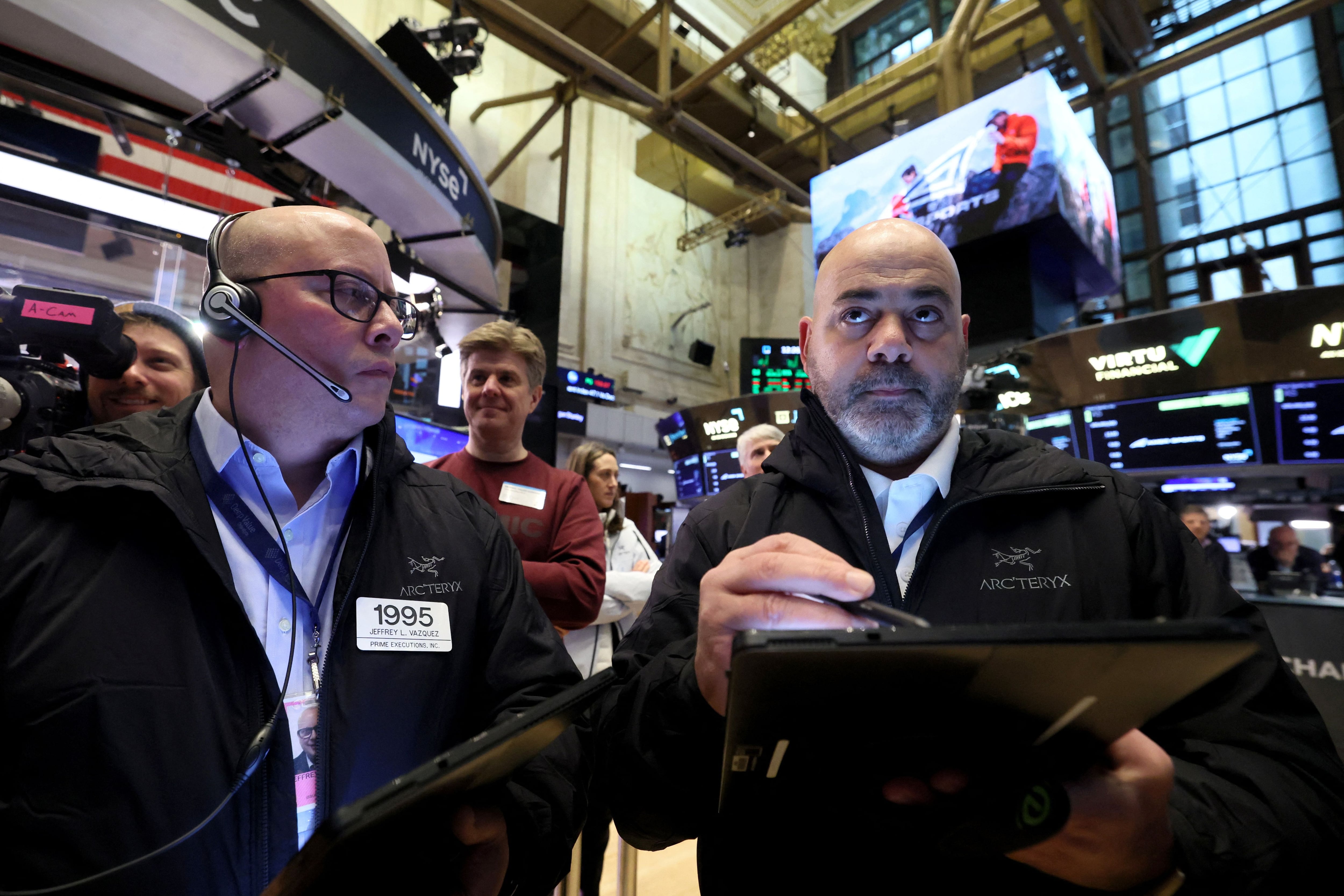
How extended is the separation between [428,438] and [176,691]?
4.46 metres

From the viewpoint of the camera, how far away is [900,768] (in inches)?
27.8

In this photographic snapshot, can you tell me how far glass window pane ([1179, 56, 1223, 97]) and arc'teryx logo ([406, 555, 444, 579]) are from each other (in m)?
13.1

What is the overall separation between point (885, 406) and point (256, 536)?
116cm

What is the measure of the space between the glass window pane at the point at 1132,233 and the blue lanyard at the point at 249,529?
1221 cm

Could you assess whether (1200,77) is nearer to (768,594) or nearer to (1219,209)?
(1219,209)

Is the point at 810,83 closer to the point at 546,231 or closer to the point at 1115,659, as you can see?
the point at 546,231

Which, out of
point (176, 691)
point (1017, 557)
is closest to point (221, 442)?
point (176, 691)

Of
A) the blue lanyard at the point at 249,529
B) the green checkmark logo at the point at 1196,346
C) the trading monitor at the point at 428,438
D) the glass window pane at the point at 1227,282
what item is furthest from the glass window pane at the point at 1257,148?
the blue lanyard at the point at 249,529

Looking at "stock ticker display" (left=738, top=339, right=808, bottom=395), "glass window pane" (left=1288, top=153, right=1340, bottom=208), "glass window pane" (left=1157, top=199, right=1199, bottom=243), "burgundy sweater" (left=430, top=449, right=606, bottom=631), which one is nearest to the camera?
"burgundy sweater" (left=430, top=449, right=606, bottom=631)

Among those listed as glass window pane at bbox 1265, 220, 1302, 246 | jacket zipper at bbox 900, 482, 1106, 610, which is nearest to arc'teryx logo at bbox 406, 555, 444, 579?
jacket zipper at bbox 900, 482, 1106, 610

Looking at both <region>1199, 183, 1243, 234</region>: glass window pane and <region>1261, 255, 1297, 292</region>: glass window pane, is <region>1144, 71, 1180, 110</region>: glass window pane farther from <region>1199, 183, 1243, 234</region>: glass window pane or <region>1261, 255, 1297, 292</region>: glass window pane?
<region>1261, 255, 1297, 292</region>: glass window pane

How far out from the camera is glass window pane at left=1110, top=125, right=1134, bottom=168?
10.5 m

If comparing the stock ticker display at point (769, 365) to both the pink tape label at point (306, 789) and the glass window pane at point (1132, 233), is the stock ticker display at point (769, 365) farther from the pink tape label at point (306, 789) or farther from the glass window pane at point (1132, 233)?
the pink tape label at point (306, 789)

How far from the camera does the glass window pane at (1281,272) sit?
8945 millimetres
